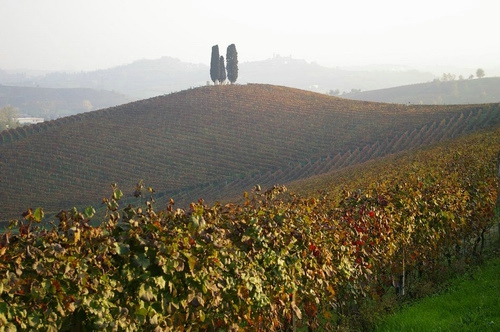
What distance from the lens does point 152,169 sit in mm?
53188

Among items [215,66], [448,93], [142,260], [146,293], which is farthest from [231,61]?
[448,93]

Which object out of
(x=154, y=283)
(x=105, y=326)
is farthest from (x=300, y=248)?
(x=105, y=326)

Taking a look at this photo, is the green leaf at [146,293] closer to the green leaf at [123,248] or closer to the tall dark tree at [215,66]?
the green leaf at [123,248]

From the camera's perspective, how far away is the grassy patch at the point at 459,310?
720 cm

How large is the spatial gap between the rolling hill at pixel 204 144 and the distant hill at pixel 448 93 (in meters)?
103

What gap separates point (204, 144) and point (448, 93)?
131885 mm

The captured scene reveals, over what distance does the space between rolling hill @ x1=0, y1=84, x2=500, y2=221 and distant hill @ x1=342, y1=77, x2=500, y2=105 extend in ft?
338

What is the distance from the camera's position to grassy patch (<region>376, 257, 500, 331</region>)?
23.6ft

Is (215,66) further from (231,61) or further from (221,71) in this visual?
(231,61)

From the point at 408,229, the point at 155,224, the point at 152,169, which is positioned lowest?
the point at 152,169

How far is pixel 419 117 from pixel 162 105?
3629 centimetres

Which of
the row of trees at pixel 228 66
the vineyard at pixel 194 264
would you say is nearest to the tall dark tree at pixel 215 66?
the row of trees at pixel 228 66

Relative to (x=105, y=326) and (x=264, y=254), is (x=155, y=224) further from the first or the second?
(x=264, y=254)

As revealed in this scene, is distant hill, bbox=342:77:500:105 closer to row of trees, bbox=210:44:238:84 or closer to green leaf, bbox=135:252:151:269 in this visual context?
row of trees, bbox=210:44:238:84
